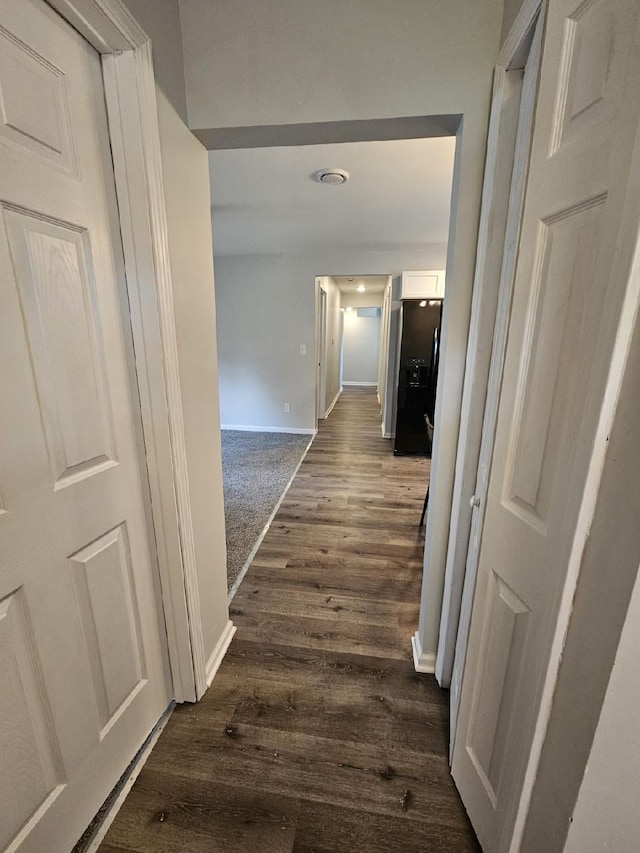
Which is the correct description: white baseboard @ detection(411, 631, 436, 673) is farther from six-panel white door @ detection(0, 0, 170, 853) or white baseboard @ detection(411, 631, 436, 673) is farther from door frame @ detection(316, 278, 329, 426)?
door frame @ detection(316, 278, 329, 426)

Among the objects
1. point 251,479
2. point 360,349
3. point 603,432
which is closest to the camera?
point 603,432

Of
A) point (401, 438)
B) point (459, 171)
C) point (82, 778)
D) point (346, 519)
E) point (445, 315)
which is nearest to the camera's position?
point (82, 778)

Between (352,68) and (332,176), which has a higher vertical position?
(332,176)

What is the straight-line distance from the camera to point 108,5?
80 cm

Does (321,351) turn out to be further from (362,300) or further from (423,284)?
(362,300)

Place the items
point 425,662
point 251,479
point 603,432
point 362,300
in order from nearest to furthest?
point 603,432
point 425,662
point 251,479
point 362,300

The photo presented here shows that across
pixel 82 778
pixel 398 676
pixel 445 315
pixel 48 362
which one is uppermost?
pixel 445 315

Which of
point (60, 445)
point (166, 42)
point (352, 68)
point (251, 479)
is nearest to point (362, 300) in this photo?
point (251, 479)

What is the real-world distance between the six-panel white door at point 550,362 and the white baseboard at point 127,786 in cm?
109

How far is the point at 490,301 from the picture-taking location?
3.51 ft

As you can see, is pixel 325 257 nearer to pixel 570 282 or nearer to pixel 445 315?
pixel 445 315

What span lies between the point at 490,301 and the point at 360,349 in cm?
906

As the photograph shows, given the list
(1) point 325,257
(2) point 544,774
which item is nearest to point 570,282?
(2) point 544,774

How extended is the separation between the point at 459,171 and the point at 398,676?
197 centimetres
